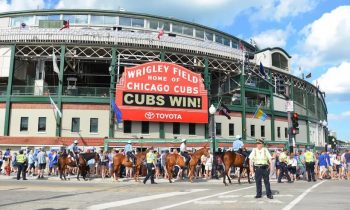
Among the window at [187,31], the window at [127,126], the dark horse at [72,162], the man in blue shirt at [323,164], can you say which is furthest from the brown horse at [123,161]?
the window at [187,31]

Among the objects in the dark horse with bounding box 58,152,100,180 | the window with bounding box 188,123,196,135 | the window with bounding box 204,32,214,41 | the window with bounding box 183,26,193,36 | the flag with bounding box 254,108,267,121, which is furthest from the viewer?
the window with bounding box 204,32,214,41

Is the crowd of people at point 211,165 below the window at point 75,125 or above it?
below

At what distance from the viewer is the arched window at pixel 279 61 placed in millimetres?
50562

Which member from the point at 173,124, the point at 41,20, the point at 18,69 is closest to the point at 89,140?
the point at 173,124

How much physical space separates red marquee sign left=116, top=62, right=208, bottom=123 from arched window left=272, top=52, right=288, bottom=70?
1642 cm

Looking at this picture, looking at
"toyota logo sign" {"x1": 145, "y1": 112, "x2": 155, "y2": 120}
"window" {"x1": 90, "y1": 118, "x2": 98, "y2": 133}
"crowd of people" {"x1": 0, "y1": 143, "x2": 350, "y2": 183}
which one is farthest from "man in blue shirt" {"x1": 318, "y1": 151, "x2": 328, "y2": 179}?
"window" {"x1": 90, "y1": 118, "x2": 98, "y2": 133}

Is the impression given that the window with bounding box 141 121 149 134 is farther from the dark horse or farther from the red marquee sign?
the dark horse

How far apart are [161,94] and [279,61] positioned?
72.0 feet

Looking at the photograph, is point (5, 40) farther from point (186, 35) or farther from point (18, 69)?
point (186, 35)

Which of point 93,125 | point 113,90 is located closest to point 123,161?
point 93,125

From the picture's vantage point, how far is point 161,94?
37.1m

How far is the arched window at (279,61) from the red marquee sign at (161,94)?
1642cm

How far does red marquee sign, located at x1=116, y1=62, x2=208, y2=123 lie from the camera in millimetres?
36094

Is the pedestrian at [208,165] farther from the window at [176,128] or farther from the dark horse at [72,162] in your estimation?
the window at [176,128]
